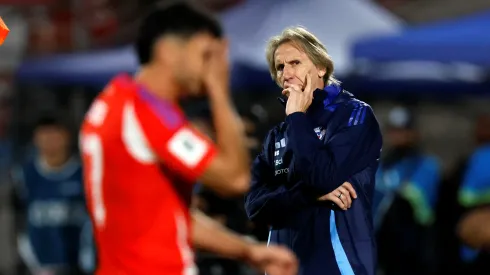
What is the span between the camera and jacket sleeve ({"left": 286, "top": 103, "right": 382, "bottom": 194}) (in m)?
5.45

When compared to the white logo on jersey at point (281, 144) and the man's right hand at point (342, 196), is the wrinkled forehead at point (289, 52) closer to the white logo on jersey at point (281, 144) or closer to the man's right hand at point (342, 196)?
the white logo on jersey at point (281, 144)

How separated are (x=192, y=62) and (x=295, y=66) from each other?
108cm

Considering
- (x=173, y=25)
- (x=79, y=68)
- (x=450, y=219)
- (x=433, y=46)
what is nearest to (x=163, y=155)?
(x=173, y=25)

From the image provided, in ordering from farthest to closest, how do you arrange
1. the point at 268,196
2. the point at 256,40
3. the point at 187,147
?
the point at 256,40 → the point at 268,196 → the point at 187,147

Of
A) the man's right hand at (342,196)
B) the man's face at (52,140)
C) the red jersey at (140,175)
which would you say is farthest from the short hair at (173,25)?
the man's face at (52,140)

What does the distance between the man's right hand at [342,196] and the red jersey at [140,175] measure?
1053mm

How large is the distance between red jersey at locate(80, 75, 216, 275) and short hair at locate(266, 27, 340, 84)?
1.13 metres

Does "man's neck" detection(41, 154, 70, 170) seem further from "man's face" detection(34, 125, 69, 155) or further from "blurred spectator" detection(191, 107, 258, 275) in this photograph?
"blurred spectator" detection(191, 107, 258, 275)

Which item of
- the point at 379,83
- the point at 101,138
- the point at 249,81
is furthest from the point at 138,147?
the point at 379,83

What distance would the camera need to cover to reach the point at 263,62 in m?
13.5

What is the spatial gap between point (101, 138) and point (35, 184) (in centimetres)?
749

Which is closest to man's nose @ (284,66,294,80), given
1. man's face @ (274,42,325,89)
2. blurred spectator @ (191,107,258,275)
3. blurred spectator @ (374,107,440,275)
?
man's face @ (274,42,325,89)

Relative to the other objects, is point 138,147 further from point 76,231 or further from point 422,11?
point 422,11

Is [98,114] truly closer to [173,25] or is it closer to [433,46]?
[173,25]
